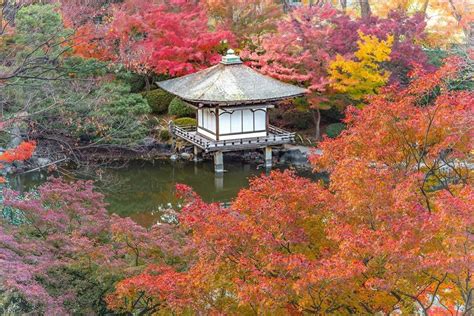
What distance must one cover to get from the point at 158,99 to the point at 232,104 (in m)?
5.26

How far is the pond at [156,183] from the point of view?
2205 cm

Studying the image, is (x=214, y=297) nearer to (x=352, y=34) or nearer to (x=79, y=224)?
(x=79, y=224)

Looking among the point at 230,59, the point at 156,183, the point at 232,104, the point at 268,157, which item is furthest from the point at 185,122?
the point at 156,183

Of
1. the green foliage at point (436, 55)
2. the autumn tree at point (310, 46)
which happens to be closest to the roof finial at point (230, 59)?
the autumn tree at point (310, 46)

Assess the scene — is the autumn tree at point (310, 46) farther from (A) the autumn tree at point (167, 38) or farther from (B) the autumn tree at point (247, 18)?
(B) the autumn tree at point (247, 18)

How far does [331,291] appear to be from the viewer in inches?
328

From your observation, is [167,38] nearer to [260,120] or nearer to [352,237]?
[260,120]

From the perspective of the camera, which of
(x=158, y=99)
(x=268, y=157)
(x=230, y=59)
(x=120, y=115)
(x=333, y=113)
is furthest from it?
(x=158, y=99)

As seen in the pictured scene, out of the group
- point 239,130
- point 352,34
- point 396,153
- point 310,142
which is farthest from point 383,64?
point 396,153

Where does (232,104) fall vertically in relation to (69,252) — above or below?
below

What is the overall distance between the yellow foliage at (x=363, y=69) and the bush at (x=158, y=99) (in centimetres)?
747

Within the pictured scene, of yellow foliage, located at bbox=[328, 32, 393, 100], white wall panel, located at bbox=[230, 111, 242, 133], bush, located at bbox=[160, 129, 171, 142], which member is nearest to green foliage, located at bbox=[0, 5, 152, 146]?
bush, located at bbox=[160, 129, 171, 142]

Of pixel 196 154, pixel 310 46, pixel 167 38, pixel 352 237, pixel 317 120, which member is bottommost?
pixel 196 154

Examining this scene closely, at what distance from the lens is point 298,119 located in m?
28.8
